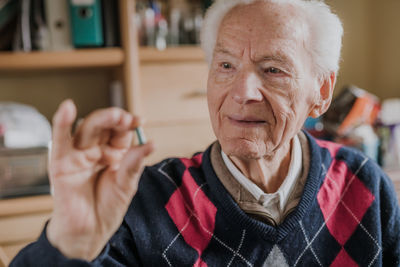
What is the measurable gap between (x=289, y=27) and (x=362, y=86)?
5.78 feet

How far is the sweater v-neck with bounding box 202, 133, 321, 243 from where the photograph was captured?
3.01 feet

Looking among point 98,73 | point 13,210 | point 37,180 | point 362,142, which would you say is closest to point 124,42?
point 98,73

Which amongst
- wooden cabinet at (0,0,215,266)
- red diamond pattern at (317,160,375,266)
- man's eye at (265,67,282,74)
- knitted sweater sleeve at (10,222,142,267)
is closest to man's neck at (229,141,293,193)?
red diamond pattern at (317,160,375,266)

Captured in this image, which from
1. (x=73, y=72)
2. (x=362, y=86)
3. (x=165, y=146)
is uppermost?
(x=73, y=72)

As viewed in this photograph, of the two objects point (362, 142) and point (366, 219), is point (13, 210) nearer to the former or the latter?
point (366, 219)

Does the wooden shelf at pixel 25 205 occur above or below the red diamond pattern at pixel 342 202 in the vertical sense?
below

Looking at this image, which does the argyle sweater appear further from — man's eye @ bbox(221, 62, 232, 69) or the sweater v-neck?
man's eye @ bbox(221, 62, 232, 69)

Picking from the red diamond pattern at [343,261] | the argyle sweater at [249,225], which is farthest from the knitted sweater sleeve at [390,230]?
the red diamond pattern at [343,261]

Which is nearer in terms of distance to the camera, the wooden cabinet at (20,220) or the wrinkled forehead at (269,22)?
the wrinkled forehead at (269,22)

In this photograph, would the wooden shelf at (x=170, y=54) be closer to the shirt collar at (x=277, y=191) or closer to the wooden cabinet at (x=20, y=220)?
the wooden cabinet at (x=20, y=220)

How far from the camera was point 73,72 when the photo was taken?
2105mm

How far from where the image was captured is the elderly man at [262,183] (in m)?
0.89

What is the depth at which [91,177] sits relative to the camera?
2.09 ft

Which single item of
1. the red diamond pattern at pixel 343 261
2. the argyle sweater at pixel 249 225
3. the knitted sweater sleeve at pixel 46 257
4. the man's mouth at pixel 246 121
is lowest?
the red diamond pattern at pixel 343 261
